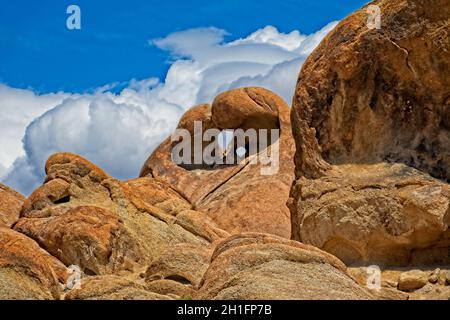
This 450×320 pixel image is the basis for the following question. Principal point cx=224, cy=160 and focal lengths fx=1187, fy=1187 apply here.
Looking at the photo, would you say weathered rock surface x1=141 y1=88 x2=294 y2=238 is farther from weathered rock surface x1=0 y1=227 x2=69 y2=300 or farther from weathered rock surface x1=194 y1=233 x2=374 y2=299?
weathered rock surface x1=194 y1=233 x2=374 y2=299

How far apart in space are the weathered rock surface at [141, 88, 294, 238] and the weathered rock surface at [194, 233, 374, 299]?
20432 mm

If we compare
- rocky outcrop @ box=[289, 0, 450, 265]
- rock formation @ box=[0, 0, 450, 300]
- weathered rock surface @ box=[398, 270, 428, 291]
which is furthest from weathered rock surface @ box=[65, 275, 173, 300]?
rocky outcrop @ box=[289, 0, 450, 265]

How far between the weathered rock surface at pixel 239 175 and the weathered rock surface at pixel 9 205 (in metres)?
6.20

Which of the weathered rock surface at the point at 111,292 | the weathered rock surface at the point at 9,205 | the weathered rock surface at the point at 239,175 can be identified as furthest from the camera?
the weathered rock surface at the point at 239,175

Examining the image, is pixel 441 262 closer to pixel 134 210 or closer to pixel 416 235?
pixel 416 235

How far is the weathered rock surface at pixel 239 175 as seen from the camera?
42031mm

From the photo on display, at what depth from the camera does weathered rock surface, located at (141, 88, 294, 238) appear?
138 ft

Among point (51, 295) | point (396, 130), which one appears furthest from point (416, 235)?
point (51, 295)

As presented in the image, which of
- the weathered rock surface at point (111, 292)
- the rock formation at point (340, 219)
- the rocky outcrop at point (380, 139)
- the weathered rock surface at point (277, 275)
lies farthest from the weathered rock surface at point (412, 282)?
the weathered rock surface at point (111, 292)

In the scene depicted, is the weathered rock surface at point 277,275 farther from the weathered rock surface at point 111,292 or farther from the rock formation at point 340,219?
the weathered rock surface at point 111,292

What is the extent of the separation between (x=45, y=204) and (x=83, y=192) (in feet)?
4.73

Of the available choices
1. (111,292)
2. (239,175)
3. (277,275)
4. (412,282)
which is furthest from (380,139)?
(239,175)

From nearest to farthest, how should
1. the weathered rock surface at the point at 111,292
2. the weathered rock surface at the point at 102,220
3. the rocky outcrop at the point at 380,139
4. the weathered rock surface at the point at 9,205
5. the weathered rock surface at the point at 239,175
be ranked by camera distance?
the weathered rock surface at the point at 111,292
the rocky outcrop at the point at 380,139
the weathered rock surface at the point at 102,220
the weathered rock surface at the point at 9,205
the weathered rock surface at the point at 239,175

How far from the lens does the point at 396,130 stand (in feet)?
85.6
